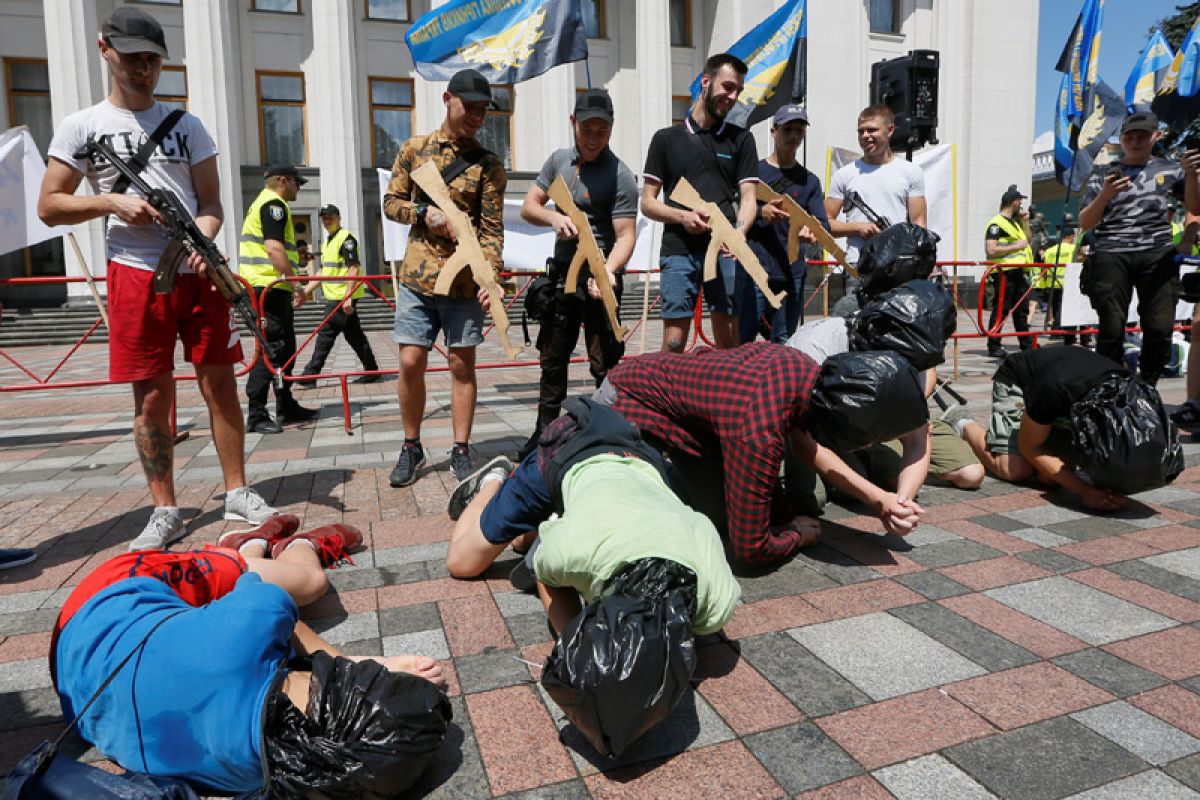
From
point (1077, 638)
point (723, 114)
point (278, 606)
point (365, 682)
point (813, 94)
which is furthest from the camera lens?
point (813, 94)

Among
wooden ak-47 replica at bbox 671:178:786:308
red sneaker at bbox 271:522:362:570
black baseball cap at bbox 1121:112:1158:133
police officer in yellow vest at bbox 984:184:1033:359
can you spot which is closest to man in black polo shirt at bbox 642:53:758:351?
wooden ak-47 replica at bbox 671:178:786:308

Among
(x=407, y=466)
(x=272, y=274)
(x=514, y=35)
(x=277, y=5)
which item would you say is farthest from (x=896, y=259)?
(x=277, y=5)

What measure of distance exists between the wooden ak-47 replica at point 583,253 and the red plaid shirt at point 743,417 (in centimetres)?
120

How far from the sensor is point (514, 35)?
526cm

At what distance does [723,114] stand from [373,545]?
2.79 meters

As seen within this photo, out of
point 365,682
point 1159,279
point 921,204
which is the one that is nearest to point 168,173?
point 365,682

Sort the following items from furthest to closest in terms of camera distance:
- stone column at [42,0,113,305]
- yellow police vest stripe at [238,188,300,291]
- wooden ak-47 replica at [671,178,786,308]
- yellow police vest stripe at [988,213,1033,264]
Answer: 1. stone column at [42,0,113,305]
2. yellow police vest stripe at [988,213,1033,264]
3. yellow police vest stripe at [238,188,300,291]
4. wooden ak-47 replica at [671,178,786,308]

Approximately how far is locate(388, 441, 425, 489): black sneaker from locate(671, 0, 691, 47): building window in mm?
22280

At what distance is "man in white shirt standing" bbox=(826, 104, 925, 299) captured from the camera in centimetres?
508

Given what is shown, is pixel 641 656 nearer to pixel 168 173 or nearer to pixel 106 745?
pixel 106 745

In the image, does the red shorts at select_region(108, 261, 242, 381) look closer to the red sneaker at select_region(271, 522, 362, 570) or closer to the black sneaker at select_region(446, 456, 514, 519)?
the red sneaker at select_region(271, 522, 362, 570)

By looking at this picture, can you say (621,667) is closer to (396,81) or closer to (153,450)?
(153,450)

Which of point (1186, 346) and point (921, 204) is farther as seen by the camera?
point (1186, 346)

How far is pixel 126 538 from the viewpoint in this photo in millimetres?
3297
